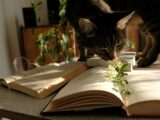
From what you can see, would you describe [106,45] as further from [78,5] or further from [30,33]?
[30,33]

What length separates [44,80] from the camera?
0.72 meters

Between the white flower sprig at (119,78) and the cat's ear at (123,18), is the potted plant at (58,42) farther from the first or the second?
the white flower sprig at (119,78)

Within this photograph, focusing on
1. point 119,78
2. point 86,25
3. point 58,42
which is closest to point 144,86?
point 119,78

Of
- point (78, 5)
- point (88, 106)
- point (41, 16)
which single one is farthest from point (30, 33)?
point (88, 106)

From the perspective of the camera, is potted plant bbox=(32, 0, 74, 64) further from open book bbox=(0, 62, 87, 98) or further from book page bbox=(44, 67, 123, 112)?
book page bbox=(44, 67, 123, 112)

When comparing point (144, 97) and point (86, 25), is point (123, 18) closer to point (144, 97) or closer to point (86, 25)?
point (86, 25)

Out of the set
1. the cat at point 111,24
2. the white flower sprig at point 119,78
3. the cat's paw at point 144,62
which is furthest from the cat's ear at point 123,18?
the white flower sprig at point 119,78

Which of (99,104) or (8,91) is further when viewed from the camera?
(8,91)

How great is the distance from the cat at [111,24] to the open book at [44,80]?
14 centimetres

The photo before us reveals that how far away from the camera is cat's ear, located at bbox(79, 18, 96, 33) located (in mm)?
868

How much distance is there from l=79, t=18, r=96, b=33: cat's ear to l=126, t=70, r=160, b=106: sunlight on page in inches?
9.9

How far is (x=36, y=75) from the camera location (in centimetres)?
78

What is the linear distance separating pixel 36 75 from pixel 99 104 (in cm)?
32

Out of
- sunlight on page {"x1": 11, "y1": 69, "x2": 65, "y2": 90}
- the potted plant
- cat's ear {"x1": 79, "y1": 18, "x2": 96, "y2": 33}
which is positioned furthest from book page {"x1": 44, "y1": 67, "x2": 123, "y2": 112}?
the potted plant
